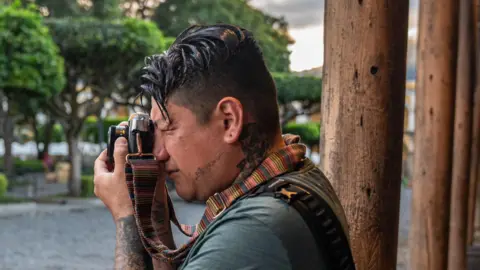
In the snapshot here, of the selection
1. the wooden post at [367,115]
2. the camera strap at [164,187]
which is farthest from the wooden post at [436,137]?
the camera strap at [164,187]

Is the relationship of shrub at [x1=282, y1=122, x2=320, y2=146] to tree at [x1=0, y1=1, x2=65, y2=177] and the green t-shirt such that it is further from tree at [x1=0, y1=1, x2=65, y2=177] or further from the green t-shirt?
the green t-shirt

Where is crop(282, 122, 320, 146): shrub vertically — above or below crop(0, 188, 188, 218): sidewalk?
above

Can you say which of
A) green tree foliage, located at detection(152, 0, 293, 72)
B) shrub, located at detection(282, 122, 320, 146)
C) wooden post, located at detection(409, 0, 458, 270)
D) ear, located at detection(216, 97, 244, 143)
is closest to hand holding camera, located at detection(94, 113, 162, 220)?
ear, located at detection(216, 97, 244, 143)

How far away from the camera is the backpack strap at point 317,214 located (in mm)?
1017

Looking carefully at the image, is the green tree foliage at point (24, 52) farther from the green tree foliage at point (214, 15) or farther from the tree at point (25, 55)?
the green tree foliage at point (214, 15)

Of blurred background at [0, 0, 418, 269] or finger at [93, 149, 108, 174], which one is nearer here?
finger at [93, 149, 108, 174]

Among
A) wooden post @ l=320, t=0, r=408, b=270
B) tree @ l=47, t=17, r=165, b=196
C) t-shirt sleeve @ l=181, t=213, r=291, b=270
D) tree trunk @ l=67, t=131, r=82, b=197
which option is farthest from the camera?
tree trunk @ l=67, t=131, r=82, b=197

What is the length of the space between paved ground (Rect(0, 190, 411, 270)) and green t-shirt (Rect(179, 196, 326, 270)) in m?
5.11

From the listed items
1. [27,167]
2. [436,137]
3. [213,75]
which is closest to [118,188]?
[213,75]

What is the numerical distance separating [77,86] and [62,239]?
741 cm

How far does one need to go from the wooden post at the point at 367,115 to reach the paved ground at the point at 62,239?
4005 millimetres

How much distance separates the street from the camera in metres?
7.73

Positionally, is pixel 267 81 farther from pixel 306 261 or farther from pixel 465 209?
pixel 465 209

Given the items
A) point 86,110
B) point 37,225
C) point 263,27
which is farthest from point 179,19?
point 37,225
